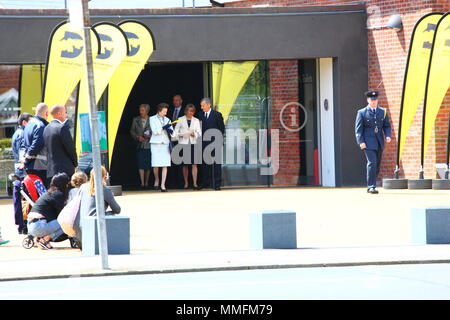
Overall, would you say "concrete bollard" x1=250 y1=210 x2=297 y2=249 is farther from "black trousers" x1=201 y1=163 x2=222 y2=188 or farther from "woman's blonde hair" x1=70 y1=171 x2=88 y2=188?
"black trousers" x1=201 y1=163 x2=222 y2=188

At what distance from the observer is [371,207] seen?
1675cm

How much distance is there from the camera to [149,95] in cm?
2420

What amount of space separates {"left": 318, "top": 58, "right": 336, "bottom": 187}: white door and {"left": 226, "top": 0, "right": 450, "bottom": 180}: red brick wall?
951mm

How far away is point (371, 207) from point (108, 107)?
6.56m

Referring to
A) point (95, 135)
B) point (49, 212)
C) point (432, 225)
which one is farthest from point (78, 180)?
point (432, 225)

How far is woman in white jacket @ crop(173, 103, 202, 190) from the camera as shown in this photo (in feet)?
74.1

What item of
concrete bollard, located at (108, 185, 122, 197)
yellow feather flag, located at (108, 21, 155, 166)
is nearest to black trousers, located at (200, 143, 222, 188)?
concrete bollard, located at (108, 185, 122, 197)

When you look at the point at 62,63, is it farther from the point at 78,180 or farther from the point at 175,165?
the point at 78,180

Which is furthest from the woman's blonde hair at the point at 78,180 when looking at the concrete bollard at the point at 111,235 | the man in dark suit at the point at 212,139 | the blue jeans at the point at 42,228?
the man in dark suit at the point at 212,139

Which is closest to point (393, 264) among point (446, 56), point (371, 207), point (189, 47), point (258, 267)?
point (258, 267)

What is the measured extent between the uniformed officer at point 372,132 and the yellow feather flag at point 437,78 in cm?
149

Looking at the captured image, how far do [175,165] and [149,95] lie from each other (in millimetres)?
Answer: 1905
